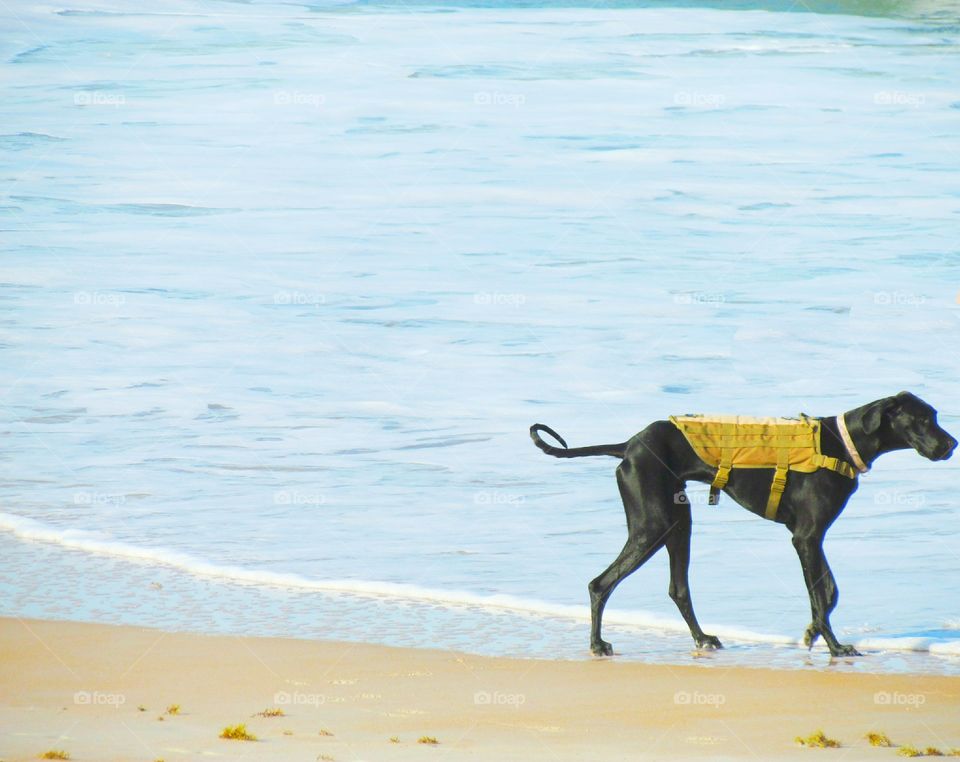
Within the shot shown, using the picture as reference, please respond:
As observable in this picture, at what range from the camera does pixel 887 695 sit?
4.96 m

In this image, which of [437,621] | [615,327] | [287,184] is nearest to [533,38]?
[287,184]

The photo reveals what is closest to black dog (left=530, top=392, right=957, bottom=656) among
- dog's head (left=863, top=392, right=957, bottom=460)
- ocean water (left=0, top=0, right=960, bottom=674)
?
dog's head (left=863, top=392, right=957, bottom=460)

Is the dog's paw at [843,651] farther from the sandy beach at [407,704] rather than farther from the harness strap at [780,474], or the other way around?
the harness strap at [780,474]

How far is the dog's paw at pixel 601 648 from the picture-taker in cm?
565

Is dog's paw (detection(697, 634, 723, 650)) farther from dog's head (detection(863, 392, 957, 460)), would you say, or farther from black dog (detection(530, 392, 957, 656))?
dog's head (detection(863, 392, 957, 460))

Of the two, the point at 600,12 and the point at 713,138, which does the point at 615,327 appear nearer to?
the point at 713,138

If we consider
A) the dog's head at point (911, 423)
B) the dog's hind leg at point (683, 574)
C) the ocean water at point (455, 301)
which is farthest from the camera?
the ocean water at point (455, 301)

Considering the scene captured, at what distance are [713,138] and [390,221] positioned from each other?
5745 millimetres

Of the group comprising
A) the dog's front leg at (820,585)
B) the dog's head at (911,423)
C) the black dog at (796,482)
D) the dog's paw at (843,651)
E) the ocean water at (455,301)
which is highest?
the dog's head at (911,423)

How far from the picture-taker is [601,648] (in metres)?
5.66

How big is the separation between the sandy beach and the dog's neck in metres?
0.80

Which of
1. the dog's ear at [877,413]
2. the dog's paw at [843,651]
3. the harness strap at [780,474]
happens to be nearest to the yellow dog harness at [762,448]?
the harness strap at [780,474]

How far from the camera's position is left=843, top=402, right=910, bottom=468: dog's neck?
562cm

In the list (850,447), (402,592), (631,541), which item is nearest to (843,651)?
(850,447)
